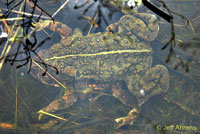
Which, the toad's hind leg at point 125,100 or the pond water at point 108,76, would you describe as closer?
the pond water at point 108,76

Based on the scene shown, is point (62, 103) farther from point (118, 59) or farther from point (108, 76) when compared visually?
point (118, 59)

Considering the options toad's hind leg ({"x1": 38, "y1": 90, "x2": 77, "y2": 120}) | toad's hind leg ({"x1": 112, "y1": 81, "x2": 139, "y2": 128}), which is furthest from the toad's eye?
toad's hind leg ({"x1": 38, "y1": 90, "x2": 77, "y2": 120})

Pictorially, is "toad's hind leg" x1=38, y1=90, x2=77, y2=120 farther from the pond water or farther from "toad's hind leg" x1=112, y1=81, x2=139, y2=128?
"toad's hind leg" x1=112, y1=81, x2=139, y2=128

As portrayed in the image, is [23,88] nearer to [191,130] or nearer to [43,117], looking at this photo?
[43,117]

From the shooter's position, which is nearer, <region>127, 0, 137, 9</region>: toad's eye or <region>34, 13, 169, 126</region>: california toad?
<region>34, 13, 169, 126</region>: california toad

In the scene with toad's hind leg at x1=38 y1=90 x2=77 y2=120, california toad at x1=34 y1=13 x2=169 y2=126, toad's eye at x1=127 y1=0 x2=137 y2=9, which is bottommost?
toad's hind leg at x1=38 y1=90 x2=77 y2=120

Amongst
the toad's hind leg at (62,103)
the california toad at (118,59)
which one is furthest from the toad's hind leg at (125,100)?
the toad's hind leg at (62,103)

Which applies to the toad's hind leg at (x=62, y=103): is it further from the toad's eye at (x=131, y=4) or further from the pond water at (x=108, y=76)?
the toad's eye at (x=131, y=4)

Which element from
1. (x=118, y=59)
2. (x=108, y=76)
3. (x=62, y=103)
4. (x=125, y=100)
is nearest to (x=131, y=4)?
(x=118, y=59)
